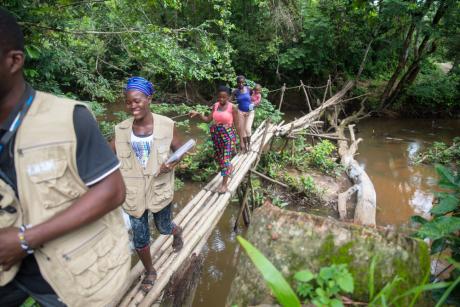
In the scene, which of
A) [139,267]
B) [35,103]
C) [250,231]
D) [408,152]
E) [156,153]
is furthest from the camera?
[408,152]

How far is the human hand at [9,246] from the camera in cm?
99

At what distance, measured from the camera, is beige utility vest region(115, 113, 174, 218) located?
2.29 meters

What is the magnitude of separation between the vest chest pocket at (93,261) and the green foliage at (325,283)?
0.69 m

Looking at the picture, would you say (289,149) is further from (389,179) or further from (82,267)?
(82,267)

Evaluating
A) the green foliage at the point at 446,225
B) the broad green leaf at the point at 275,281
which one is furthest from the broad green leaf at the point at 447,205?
the broad green leaf at the point at 275,281

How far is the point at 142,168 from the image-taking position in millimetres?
2305

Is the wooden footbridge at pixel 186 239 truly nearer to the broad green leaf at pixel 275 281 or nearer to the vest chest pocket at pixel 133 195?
the vest chest pocket at pixel 133 195

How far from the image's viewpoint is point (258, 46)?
40.9 feet

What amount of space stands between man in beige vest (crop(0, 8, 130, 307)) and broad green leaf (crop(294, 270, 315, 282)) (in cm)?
71

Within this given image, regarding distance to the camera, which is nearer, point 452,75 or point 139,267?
point 139,267

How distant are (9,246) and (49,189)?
0.64ft

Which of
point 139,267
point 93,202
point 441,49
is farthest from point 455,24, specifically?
point 93,202

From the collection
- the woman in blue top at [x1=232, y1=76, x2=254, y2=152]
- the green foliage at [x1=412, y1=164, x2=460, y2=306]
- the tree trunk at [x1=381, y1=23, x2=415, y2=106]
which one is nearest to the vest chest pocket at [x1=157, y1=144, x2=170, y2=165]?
the green foliage at [x1=412, y1=164, x2=460, y2=306]

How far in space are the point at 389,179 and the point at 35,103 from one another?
316 inches
